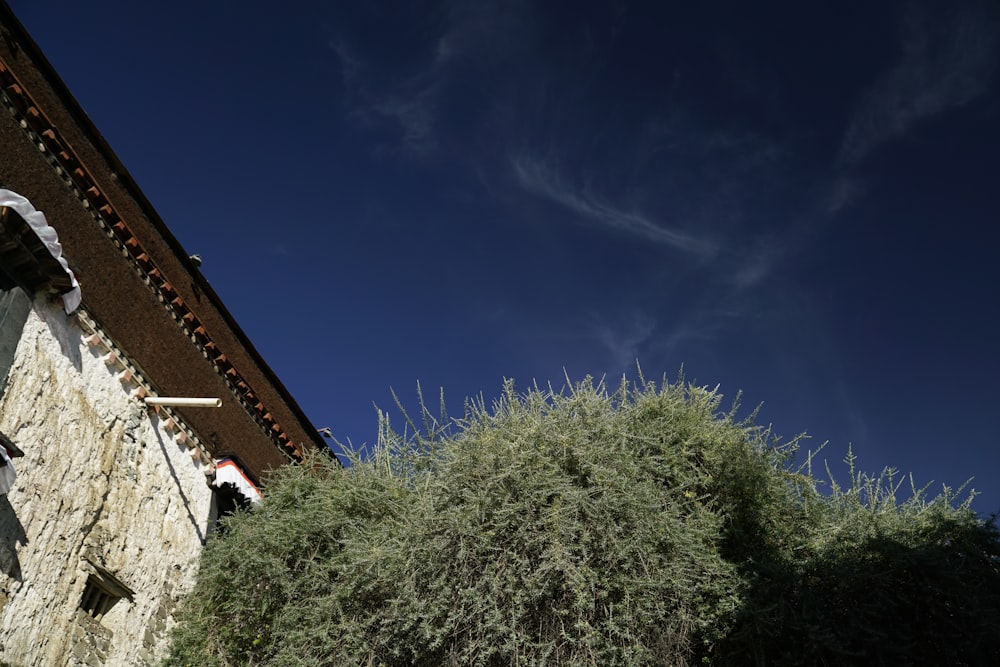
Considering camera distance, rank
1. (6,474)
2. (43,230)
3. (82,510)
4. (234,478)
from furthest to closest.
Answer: (234,478), (82,510), (43,230), (6,474)

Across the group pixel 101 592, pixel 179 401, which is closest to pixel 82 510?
pixel 101 592

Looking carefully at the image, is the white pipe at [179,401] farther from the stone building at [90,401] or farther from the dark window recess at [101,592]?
the dark window recess at [101,592]

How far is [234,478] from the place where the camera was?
1247 centimetres

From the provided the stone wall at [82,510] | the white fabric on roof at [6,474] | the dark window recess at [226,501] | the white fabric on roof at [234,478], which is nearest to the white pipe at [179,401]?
the stone wall at [82,510]

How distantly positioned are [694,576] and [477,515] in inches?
98.3

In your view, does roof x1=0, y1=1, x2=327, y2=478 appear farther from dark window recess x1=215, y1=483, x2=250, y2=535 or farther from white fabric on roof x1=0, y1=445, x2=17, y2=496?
white fabric on roof x1=0, y1=445, x2=17, y2=496

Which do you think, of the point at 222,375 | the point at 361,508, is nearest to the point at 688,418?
the point at 361,508

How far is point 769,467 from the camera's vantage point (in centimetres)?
930

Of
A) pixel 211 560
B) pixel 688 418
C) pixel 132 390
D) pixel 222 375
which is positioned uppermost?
pixel 222 375

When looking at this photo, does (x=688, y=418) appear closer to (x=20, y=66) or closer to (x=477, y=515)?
(x=477, y=515)

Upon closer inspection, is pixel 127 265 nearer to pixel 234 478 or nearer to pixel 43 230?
pixel 43 230

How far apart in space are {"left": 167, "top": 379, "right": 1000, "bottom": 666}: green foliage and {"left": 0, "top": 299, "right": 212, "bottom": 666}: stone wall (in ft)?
5.45

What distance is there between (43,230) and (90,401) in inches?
96.3

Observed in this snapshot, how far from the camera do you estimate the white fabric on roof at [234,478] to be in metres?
12.4
